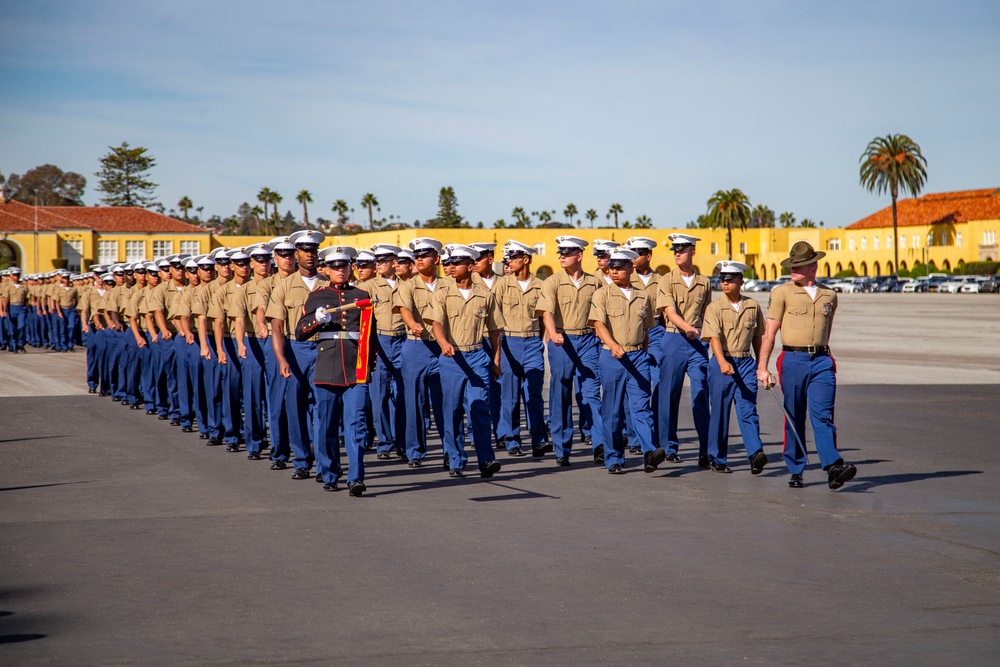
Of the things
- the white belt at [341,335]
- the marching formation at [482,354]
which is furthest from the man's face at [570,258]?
the white belt at [341,335]

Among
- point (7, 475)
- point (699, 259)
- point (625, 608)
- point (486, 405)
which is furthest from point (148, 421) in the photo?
point (699, 259)

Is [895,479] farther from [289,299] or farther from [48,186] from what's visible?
[48,186]

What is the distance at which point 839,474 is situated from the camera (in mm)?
9641

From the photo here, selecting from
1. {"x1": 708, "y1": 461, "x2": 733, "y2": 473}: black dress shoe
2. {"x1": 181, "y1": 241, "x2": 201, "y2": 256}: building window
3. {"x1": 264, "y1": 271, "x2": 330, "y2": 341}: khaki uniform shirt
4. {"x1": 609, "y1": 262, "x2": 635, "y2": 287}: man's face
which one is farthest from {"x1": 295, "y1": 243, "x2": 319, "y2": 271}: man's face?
{"x1": 181, "y1": 241, "x2": 201, "y2": 256}: building window

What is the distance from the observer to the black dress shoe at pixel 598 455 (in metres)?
11.7

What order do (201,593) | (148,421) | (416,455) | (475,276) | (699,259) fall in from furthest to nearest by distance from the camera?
1. (699,259)
2. (148,421)
3. (475,276)
4. (416,455)
5. (201,593)

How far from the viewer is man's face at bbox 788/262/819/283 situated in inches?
403

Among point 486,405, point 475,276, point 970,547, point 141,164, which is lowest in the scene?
point 970,547

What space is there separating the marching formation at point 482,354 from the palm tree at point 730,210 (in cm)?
11591

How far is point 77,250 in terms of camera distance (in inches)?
3868

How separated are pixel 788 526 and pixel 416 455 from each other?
4.52 meters

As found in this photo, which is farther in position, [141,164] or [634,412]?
[141,164]

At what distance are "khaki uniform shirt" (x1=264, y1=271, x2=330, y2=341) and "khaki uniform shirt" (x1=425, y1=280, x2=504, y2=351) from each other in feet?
3.67

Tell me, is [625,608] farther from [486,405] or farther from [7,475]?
[7,475]
